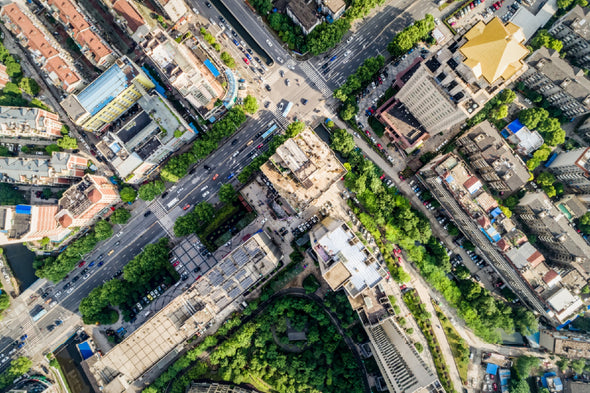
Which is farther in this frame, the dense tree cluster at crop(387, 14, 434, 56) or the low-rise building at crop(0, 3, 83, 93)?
the dense tree cluster at crop(387, 14, 434, 56)

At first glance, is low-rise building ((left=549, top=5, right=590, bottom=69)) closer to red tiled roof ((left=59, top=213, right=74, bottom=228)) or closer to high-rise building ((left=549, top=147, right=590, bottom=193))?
high-rise building ((left=549, top=147, right=590, bottom=193))

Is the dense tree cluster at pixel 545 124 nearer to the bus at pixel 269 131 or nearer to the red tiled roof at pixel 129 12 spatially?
the bus at pixel 269 131

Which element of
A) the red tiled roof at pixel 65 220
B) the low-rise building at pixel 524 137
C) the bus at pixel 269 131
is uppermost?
the red tiled roof at pixel 65 220

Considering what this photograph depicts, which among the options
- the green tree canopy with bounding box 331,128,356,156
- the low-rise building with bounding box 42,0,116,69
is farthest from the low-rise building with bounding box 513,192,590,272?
the low-rise building with bounding box 42,0,116,69

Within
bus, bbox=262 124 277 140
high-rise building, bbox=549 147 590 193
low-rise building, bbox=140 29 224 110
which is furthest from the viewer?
bus, bbox=262 124 277 140

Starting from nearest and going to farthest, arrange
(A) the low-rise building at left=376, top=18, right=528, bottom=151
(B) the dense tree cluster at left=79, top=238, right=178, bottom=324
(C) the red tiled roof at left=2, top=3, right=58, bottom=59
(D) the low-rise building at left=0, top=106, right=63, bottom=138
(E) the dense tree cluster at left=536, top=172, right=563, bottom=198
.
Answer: (A) the low-rise building at left=376, top=18, right=528, bottom=151 < (C) the red tiled roof at left=2, top=3, right=58, bottom=59 < (D) the low-rise building at left=0, top=106, right=63, bottom=138 < (E) the dense tree cluster at left=536, top=172, right=563, bottom=198 < (B) the dense tree cluster at left=79, top=238, right=178, bottom=324

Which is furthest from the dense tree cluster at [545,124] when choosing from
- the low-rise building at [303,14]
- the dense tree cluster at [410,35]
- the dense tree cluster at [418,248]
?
the low-rise building at [303,14]

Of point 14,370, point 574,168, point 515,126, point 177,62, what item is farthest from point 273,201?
point 14,370
